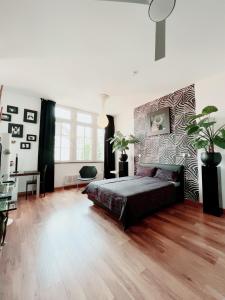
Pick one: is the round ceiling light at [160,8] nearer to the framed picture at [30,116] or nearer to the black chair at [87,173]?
the framed picture at [30,116]

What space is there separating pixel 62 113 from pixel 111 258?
4456 millimetres

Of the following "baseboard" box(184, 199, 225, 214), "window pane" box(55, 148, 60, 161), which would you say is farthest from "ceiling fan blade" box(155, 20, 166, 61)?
"window pane" box(55, 148, 60, 161)

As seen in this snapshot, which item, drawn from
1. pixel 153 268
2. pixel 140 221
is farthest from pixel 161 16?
pixel 140 221

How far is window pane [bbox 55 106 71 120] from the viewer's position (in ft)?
15.6

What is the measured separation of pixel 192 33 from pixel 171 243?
9.42 feet

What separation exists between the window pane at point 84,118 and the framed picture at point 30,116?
58.1 inches

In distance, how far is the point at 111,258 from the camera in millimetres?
1612

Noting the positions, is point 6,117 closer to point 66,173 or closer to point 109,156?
point 66,173

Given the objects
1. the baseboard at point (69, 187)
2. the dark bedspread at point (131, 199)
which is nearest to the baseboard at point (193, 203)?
the dark bedspread at point (131, 199)

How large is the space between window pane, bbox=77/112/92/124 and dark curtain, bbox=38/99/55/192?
1074 mm

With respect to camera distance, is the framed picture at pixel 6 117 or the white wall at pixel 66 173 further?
the white wall at pixel 66 173

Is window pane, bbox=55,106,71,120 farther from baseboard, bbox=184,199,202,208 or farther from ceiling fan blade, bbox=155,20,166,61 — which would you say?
baseboard, bbox=184,199,202,208

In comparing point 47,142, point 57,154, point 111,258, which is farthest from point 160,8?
point 57,154

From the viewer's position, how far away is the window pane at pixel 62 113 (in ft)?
15.6
